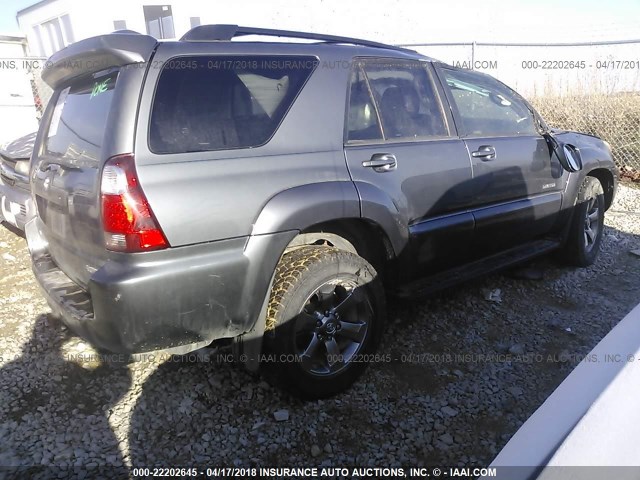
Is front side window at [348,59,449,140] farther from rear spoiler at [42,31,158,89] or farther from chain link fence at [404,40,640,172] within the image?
chain link fence at [404,40,640,172]

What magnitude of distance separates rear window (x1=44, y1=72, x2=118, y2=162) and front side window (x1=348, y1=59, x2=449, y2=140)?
1.26 metres

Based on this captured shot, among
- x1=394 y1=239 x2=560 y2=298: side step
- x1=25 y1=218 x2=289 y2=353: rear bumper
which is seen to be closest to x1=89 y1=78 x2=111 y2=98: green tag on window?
x1=25 y1=218 x2=289 y2=353: rear bumper

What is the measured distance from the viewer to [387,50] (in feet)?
10.0

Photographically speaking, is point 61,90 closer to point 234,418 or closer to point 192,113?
point 192,113

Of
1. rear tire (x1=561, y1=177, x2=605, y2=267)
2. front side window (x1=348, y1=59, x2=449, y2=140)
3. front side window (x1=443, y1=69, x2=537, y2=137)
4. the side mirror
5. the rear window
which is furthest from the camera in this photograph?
rear tire (x1=561, y1=177, x2=605, y2=267)

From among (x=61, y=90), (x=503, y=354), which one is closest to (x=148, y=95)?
(x=61, y=90)

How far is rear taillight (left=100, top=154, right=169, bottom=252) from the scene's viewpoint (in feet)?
6.53

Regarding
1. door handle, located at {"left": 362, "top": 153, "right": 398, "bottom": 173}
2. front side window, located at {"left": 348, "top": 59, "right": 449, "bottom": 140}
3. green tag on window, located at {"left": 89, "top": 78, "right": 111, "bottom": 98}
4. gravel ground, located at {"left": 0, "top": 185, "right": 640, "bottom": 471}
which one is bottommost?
gravel ground, located at {"left": 0, "top": 185, "right": 640, "bottom": 471}

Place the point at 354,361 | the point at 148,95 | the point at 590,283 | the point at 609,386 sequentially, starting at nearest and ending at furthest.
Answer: the point at 609,386, the point at 148,95, the point at 354,361, the point at 590,283

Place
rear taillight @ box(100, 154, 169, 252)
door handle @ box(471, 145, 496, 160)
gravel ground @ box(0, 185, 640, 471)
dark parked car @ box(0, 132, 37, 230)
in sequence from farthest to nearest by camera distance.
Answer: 1. dark parked car @ box(0, 132, 37, 230)
2. door handle @ box(471, 145, 496, 160)
3. gravel ground @ box(0, 185, 640, 471)
4. rear taillight @ box(100, 154, 169, 252)

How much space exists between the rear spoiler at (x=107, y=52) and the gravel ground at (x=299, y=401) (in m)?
1.71

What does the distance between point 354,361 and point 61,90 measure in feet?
7.70

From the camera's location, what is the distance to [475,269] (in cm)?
336

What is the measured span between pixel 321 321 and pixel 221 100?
1.25m
